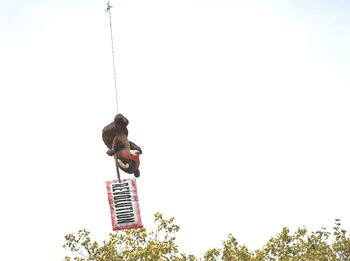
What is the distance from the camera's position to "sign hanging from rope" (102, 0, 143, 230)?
12.3 metres

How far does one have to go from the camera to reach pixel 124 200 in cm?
1292

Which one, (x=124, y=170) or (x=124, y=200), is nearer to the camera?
(x=124, y=170)

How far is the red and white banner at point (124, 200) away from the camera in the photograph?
12797mm

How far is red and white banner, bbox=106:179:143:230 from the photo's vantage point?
1280cm

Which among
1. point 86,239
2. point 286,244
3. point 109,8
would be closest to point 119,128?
point 109,8

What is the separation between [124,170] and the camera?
12.3 metres

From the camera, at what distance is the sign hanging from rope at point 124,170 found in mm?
12281

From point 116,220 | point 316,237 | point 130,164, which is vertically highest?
point 316,237

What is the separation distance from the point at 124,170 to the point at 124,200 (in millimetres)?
932

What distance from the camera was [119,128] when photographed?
1237 centimetres

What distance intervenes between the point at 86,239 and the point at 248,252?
8.51m

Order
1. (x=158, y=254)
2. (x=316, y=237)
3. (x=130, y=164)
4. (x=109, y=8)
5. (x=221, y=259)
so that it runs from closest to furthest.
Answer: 1. (x=130, y=164)
2. (x=109, y=8)
3. (x=158, y=254)
4. (x=221, y=259)
5. (x=316, y=237)

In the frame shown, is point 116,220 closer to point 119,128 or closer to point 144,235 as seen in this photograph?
point 119,128

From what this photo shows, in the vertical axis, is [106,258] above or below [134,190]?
above
